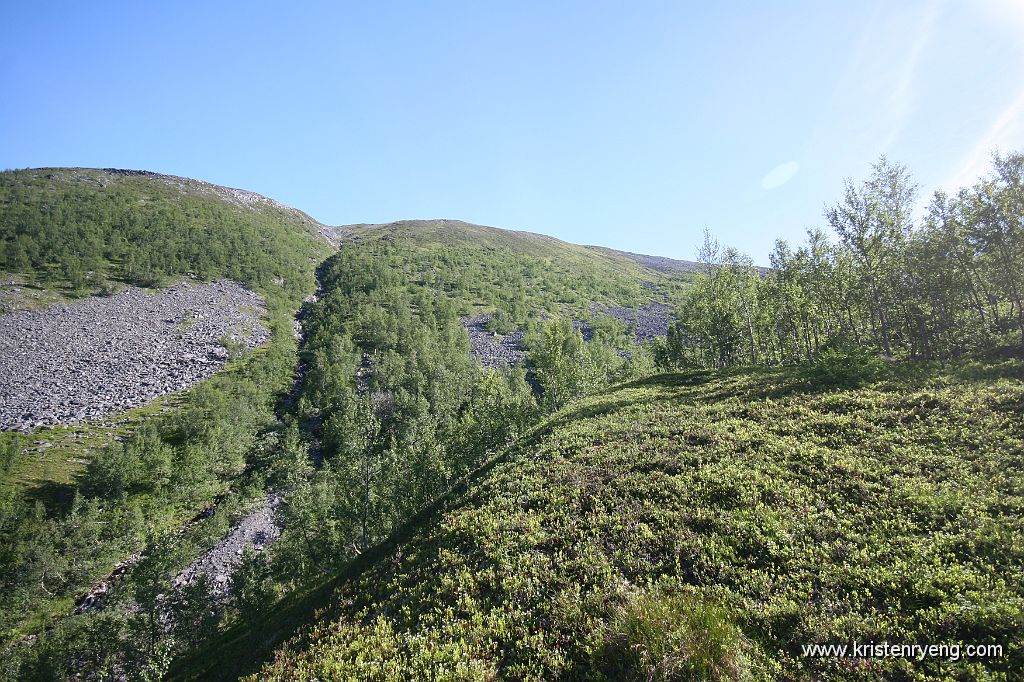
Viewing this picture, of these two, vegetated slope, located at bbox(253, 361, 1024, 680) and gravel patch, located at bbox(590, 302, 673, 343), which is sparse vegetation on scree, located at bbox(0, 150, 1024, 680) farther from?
gravel patch, located at bbox(590, 302, 673, 343)

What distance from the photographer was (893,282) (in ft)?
130

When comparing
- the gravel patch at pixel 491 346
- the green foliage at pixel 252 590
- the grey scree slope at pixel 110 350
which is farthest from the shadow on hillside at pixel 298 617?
the gravel patch at pixel 491 346

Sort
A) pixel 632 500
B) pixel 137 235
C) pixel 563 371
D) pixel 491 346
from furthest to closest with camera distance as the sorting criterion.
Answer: pixel 491 346 < pixel 137 235 < pixel 563 371 < pixel 632 500

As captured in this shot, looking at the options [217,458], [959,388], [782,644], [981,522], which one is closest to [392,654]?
[782,644]

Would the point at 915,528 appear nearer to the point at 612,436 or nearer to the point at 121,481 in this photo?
the point at 612,436

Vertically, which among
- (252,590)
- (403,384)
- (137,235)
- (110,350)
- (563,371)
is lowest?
(252,590)

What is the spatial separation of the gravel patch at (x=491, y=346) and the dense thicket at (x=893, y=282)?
150 ft

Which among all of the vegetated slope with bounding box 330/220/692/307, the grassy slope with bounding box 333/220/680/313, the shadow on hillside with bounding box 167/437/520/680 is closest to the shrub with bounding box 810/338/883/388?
the shadow on hillside with bounding box 167/437/520/680

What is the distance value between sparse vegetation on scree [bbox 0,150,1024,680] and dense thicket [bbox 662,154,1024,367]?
1.02 ft

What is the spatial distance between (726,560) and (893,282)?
43410 millimetres

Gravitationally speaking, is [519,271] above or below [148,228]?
above

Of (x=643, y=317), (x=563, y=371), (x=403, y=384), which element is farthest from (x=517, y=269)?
(x=563, y=371)

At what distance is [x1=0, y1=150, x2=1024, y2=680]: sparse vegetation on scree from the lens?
9430mm

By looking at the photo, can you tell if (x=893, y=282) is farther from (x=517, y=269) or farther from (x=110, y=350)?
(x=517, y=269)
